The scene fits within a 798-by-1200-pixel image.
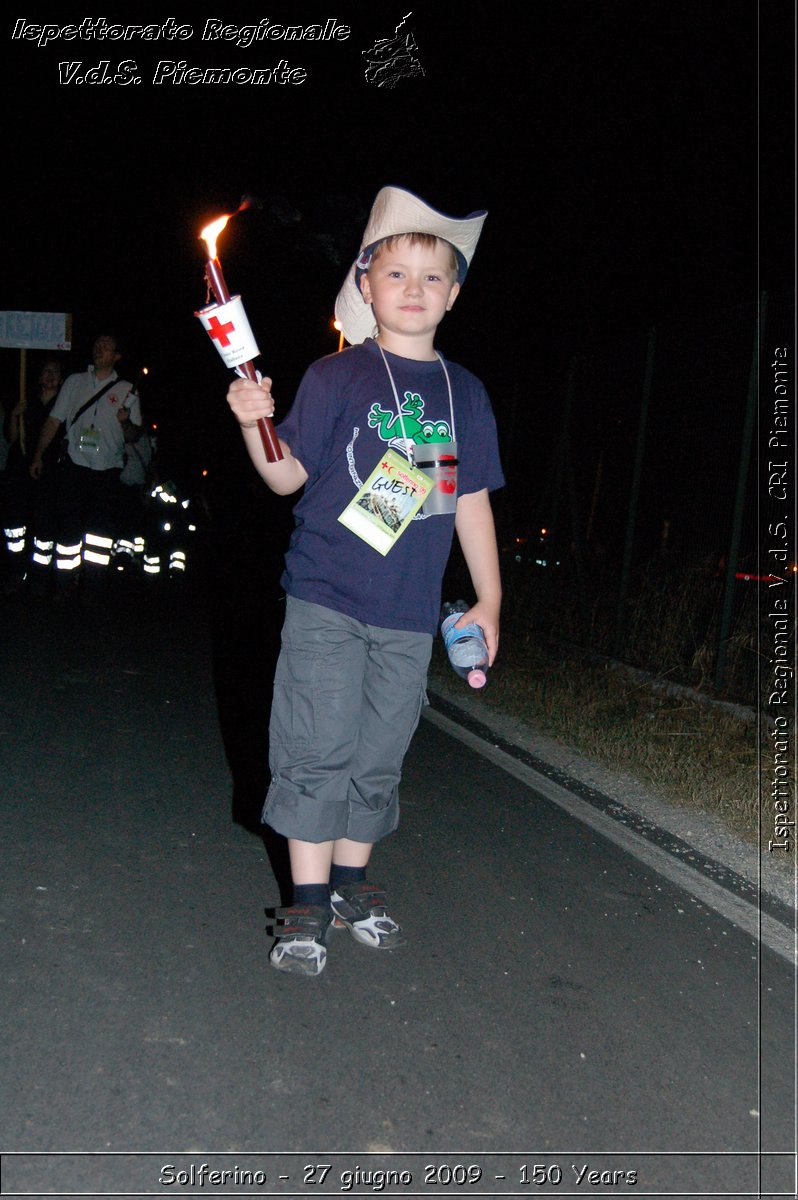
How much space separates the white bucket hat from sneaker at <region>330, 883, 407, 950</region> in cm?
188

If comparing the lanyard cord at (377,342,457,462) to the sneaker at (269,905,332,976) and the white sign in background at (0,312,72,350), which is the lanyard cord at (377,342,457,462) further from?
the white sign in background at (0,312,72,350)

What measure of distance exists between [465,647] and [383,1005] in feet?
3.49

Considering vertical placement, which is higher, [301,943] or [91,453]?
[91,453]

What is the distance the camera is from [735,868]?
5.07 m

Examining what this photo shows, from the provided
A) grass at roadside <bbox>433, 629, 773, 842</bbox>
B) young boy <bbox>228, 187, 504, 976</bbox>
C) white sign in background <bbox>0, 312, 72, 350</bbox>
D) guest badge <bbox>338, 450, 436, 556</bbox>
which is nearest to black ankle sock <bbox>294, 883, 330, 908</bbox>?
young boy <bbox>228, 187, 504, 976</bbox>

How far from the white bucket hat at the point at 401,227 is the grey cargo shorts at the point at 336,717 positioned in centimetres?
105

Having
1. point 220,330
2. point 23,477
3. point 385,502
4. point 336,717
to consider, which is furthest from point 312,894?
point 23,477

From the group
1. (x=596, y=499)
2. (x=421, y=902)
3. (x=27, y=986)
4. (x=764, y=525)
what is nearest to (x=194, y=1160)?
(x=27, y=986)

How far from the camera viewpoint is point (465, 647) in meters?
3.71

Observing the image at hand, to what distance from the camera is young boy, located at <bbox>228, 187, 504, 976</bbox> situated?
12.1 feet

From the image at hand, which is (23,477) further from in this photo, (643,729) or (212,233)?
(212,233)

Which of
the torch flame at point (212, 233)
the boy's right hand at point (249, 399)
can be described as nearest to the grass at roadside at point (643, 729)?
the boy's right hand at point (249, 399)

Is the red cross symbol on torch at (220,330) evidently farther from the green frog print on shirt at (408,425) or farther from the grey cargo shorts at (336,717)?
the grey cargo shorts at (336,717)

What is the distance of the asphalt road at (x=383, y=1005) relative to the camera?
2824mm
